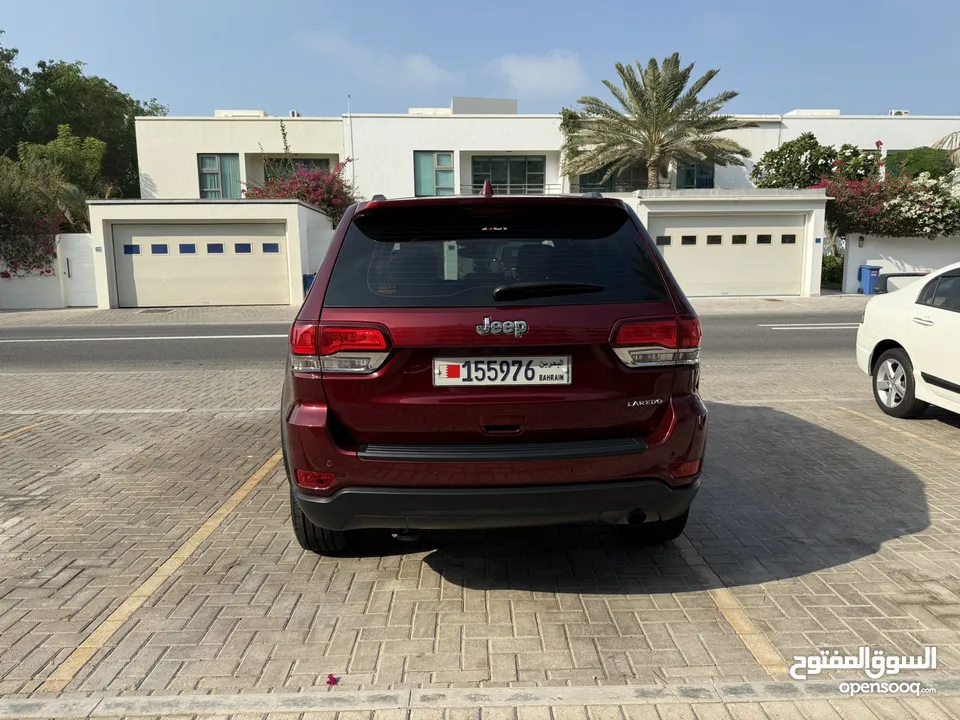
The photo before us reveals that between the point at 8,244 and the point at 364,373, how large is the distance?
24951mm

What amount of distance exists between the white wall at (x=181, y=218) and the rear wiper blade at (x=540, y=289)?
20605mm

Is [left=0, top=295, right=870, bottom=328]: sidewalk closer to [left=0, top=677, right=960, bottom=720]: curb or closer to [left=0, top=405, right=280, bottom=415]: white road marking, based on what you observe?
[left=0, top=405, right=280, bottom=415]: white road marking

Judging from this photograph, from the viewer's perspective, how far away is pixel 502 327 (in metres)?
2.98

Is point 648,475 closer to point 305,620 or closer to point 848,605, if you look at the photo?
point 848,605

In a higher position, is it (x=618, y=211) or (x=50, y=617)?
(x=618, y=211)

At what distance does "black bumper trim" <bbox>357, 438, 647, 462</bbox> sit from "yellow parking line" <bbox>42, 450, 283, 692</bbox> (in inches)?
52.6

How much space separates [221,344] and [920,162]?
30.1 meters

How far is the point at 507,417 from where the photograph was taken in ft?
9.94

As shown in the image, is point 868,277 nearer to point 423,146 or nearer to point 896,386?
point 423,146

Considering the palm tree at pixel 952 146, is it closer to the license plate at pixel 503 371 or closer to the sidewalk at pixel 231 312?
the sidewalk at pixel 231 312

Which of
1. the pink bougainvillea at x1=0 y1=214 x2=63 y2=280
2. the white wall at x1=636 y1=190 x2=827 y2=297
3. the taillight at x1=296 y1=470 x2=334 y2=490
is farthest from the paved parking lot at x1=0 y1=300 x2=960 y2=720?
the pink bougainvillea at x1=0 y1=214 x2=63 y2=280

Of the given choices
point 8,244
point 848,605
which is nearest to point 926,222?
point 848,605

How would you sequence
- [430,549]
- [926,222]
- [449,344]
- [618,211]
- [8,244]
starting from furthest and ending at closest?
[926,222]
[8,244]
[430,549]
[618,211]
[449,344]

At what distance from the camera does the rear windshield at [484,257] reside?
308cm
